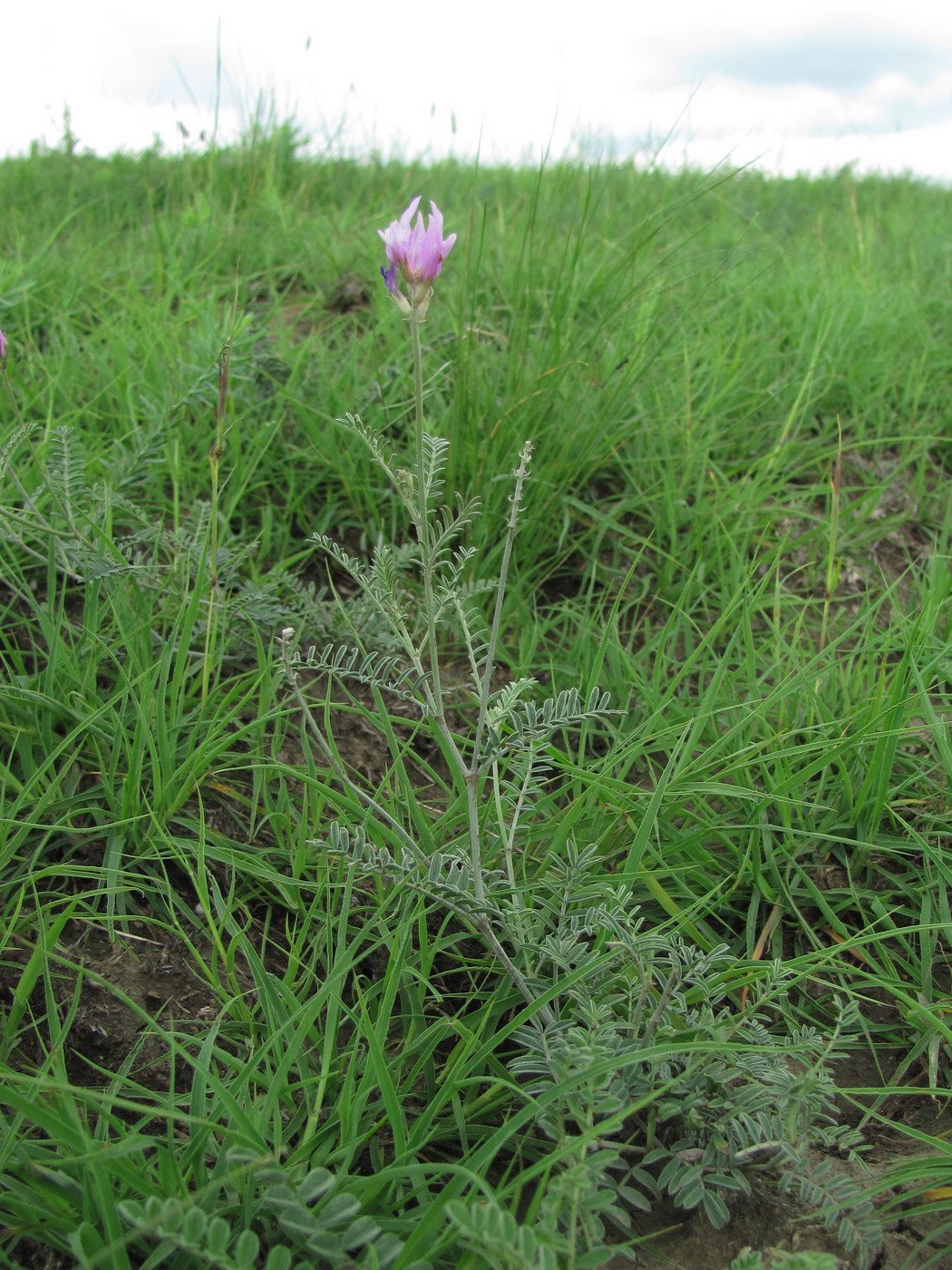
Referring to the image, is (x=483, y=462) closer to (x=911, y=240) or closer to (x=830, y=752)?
(x=830, y=752)

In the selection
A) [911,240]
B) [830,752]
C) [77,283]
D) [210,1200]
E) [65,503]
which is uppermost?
[911,240]

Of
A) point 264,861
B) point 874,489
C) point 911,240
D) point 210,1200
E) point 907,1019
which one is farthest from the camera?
point 911,240

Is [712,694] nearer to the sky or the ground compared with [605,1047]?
nearer to the sky

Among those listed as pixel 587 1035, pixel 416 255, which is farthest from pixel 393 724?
pixel 416 255

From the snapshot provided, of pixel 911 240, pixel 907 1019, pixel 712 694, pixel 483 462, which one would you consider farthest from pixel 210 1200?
pixel 911 240

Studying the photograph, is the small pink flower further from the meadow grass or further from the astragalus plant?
the meadow grass

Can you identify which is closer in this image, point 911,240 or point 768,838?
point 768,838

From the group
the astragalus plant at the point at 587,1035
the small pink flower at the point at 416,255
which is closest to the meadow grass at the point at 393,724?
the astragalus plant at the point at 587,1035

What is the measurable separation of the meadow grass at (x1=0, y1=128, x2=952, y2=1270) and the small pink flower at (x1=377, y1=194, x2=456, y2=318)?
1.77 feet

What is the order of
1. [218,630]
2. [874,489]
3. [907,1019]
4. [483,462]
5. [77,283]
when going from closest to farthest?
[907,1019] < [218,630] < [483,462] < [874,489] < [77,283]

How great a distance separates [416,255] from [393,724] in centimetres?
102

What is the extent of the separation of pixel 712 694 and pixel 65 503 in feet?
4.31

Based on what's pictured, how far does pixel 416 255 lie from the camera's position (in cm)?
116

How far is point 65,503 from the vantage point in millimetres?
1805
